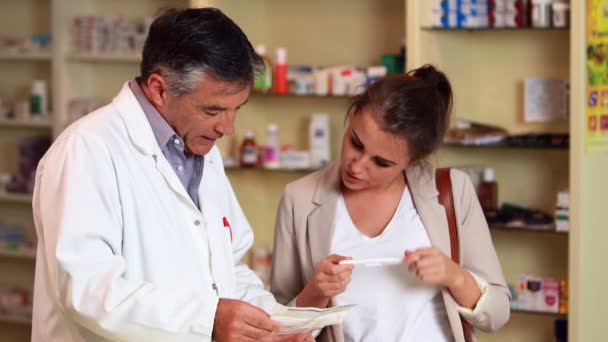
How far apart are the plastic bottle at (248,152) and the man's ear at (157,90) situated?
2.17 m

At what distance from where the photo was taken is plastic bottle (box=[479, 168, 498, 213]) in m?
4.02

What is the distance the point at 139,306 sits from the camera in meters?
1.93

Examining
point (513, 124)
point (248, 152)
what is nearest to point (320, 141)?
point (248, 152)

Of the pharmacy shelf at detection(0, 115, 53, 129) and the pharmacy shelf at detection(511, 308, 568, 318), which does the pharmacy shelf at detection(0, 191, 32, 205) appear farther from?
the pharmacy shelf at detection(511, 308, 568, 318)

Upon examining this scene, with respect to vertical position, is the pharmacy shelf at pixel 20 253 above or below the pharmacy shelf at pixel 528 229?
below

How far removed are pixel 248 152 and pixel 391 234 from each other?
5.96 ft

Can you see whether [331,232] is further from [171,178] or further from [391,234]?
[171,178]

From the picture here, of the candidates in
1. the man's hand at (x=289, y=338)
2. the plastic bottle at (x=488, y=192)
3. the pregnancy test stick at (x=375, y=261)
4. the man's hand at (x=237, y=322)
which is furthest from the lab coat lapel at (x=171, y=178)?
the plastic bottle at (x=488, y=192)

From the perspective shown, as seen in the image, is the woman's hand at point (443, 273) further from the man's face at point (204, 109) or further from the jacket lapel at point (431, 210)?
the man's face at point (204, 109)

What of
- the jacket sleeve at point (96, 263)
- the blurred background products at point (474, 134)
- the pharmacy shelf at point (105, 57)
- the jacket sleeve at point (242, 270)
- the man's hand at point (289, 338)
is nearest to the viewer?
the jacket sleeve at point (96, 263)

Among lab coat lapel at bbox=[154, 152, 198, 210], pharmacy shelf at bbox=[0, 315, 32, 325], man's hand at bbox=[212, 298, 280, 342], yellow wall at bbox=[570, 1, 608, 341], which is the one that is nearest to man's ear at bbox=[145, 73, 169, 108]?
lab coat lapel at bbox=[154, 152, 198, 210]

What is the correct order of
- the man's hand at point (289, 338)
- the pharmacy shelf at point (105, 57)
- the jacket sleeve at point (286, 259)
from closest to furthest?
the man's hand at point (289, 338), the jacket sleeve at point (286, 259), the pharmacy shelf at point (105, 57)

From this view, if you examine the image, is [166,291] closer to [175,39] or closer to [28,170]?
[175,39]

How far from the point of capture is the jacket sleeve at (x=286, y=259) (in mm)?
2670
